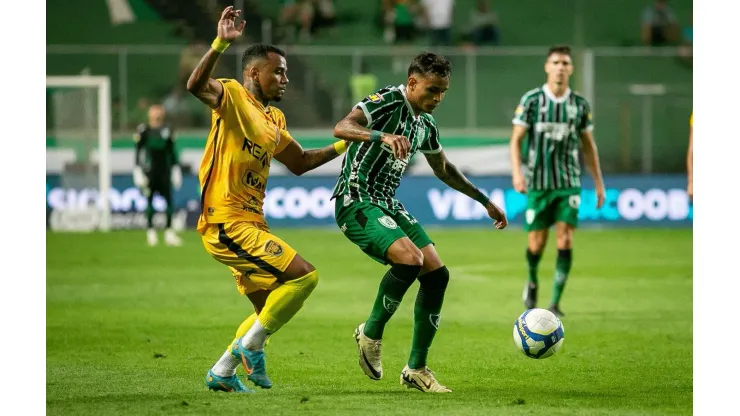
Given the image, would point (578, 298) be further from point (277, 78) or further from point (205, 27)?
point (205, 27)

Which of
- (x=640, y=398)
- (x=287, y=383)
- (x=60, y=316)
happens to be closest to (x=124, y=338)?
(x=60, y=316)

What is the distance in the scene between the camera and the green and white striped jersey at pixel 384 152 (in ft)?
23.7

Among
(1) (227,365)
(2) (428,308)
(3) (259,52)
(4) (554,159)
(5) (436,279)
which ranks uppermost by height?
(3) (259,52)

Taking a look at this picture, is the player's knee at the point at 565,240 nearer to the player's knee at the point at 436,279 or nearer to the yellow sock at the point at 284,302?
the player's knee at the point at 436,279

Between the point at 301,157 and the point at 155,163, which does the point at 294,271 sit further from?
the point at 155,163

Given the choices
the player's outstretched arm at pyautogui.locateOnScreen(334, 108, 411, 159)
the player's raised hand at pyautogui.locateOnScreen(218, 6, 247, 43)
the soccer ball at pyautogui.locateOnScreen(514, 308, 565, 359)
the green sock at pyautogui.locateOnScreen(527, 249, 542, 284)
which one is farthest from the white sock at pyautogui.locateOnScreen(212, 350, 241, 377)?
the green sock at pyautogui.locateOnScreen(527, 249, 542, 284)

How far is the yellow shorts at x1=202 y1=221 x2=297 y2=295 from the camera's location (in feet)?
22.4

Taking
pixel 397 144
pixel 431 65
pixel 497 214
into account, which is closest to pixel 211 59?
pixel 397 144

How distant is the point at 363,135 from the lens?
6.75 metres

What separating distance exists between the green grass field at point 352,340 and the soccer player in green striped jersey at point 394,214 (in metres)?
0.33

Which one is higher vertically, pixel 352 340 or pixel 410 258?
pixel 410 258

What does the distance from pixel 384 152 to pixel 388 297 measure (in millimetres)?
895

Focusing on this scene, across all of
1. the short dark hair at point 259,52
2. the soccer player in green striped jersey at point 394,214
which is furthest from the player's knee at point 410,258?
the short dark hair at point 259,52

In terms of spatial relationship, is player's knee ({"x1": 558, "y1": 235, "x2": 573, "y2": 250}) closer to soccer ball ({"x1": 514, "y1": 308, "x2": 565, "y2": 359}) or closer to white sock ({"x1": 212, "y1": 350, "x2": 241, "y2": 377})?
soccer ball ({"x1": 514, "y1": 308, "x2": 565, "y2": 359})
